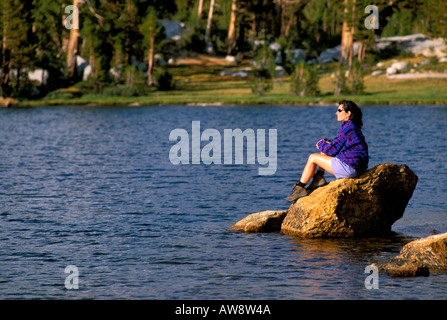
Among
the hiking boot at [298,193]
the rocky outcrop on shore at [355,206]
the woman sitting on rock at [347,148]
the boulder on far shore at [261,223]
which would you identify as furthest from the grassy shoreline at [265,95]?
the woman sitting on rock at [347,148]

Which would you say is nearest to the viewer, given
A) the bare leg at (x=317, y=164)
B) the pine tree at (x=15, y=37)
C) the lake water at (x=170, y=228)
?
the lake water at (x=170, y=228)

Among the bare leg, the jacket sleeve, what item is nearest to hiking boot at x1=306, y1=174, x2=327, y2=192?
the bare leg

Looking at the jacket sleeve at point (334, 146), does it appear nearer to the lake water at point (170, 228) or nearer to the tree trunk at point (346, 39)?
the lake water at point (170, 228)

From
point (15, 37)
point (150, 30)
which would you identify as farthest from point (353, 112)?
point (150, 30)

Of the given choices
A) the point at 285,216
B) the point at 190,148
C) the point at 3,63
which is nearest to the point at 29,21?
the point at 3,63

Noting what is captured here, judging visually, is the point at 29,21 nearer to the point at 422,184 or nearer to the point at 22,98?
the point at 22,98

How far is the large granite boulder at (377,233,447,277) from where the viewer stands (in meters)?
12.6

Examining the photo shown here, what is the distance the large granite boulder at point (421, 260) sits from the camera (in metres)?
12.6

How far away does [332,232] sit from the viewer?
15.4 m

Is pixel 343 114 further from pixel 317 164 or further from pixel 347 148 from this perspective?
pixel 317 164

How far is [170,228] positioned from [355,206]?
13.6 ft

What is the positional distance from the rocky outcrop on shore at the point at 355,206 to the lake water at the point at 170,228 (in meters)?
0.32

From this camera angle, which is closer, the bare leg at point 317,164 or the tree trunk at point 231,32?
the bare leg at point 317,164

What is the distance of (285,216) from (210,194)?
565cm
